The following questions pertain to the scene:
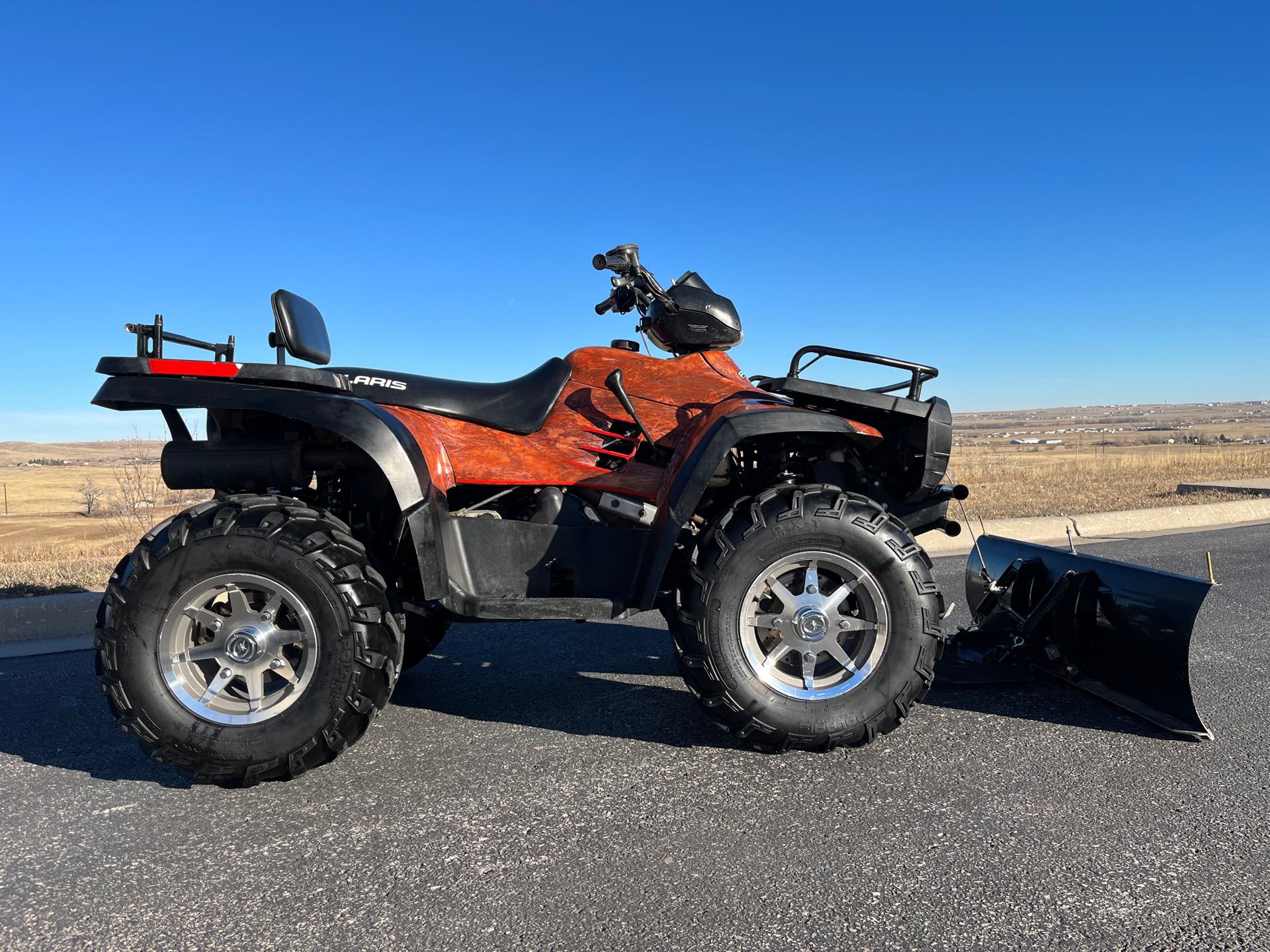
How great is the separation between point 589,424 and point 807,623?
131 centimetres

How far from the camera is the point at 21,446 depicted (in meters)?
106

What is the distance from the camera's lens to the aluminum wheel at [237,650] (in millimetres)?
3084

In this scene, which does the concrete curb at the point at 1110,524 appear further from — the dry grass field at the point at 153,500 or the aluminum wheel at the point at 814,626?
the aluminum wheel at the point at 814,626

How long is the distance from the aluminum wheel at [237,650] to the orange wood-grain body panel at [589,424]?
2.65 ft

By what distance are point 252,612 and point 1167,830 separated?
3.23 m

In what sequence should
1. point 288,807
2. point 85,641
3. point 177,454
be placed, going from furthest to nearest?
point 85,641
point 177,454
point 288,807

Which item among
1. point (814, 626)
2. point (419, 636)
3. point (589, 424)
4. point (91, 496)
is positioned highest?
point (589, 424)

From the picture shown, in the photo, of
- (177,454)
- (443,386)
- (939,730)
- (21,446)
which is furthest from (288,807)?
(21,446)

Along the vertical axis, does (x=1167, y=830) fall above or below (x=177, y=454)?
below

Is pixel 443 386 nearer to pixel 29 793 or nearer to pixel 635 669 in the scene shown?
pixel 635 669

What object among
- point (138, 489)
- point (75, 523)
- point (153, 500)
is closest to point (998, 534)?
point (138, 489)

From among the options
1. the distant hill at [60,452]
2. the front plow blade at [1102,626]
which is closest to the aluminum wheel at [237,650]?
the front plow blade at [1102,626]

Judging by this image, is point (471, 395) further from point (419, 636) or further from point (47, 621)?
point (47, 621)

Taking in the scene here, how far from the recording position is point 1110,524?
386 inches
